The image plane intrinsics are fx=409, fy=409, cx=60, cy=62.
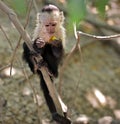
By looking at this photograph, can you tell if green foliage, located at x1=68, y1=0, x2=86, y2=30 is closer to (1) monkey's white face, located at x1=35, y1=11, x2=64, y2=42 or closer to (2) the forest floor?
(1) monkey's white face, located at x1=35, y1=11, x2=64, y2=42

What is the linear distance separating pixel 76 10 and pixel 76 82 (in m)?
2.95

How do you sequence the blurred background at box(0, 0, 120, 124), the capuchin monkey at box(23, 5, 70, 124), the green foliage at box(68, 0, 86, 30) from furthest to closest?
1. the blurred background at box(0, 0, 120, 124)
2. the capuchin monkey at box(23, 5, 70, 124)
3. the green foliage at box(68, 0, 86, 30)

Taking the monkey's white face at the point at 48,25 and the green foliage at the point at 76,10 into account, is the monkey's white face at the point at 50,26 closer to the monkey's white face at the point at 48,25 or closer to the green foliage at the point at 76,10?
the monkey's white face at the point at 48,25

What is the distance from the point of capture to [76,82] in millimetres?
4145

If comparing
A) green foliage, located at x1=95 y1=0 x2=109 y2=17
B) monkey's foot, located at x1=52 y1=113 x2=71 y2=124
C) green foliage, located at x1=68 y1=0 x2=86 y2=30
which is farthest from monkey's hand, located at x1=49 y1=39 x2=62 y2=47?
green foliage, located at x1=68 y1=0 x2=86 y2=30

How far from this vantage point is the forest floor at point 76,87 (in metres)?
3.49

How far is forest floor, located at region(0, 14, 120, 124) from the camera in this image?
3.49 metres

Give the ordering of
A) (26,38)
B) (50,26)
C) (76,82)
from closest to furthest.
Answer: (26,38)
(50,26)
(76,82)

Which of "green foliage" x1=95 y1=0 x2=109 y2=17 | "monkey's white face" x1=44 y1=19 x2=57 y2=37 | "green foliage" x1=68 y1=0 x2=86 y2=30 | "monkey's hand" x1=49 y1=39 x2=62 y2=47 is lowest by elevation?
"monkey's hand" x1=49 y1=39 x2=62 y2=47

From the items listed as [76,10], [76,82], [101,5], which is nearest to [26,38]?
[101,5]

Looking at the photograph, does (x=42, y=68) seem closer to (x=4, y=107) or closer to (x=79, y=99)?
(x=4, y=107)

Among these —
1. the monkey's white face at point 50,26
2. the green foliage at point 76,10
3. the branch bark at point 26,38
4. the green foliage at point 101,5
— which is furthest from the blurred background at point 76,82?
the green foliage at point 76,10

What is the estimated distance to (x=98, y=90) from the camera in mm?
4234

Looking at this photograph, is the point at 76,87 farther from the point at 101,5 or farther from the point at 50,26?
the point at 101,5
